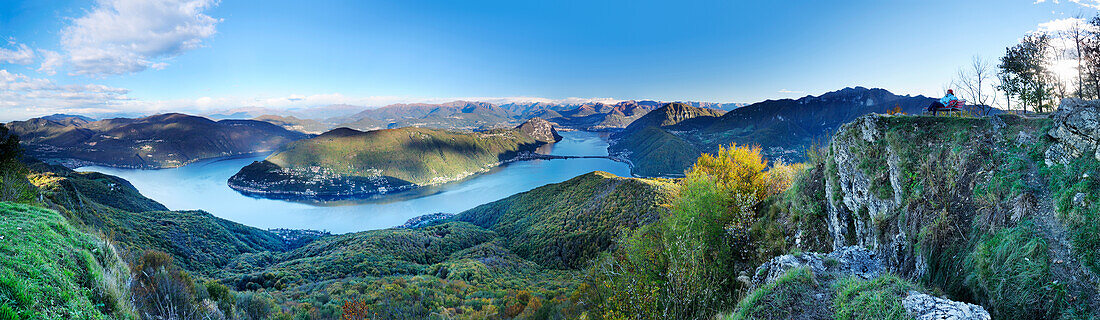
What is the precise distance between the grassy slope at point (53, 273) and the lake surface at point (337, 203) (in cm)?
10829

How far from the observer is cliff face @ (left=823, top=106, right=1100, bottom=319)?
5.15 m

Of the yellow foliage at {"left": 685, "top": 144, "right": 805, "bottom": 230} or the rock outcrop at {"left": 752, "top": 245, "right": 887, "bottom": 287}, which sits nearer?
the rock outcrop at {"left": 752, "top": 245, "right": 887, "bottom": 287}

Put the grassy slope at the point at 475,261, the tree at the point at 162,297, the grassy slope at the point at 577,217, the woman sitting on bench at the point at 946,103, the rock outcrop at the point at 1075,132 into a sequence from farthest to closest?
the grassy slope at the point at 577,217
the grassy slope at the point at 475,261
the woman sitting on bench at the point at 946,103
the tree at the point at 162,297
the rock outcrop at the point at 1075,132

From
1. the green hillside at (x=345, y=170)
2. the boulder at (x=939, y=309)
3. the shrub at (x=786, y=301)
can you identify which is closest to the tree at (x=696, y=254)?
the shrub at (x=786, y=301)

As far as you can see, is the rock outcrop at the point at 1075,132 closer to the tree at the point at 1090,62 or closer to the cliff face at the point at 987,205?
the cliff face at the point at 987,205

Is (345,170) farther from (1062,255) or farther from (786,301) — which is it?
(1062,255)

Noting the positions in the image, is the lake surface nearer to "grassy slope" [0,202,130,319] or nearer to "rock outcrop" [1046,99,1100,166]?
"grassy slope" [0,202,130,319]

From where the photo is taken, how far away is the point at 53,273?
239 inches

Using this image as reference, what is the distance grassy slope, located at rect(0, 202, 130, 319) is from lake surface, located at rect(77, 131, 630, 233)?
10829 cm

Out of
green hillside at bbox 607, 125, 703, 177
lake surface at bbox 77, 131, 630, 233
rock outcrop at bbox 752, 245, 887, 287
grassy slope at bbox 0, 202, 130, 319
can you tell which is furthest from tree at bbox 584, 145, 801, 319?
green hillside at bbox 607, 125, 703, 177

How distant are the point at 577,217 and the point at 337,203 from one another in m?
131

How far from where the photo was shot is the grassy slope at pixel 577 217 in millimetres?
40312

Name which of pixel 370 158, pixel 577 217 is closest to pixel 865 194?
pixel 577 217

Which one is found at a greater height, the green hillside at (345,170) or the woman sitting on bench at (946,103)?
the woman sitting on bench at (946,103)
